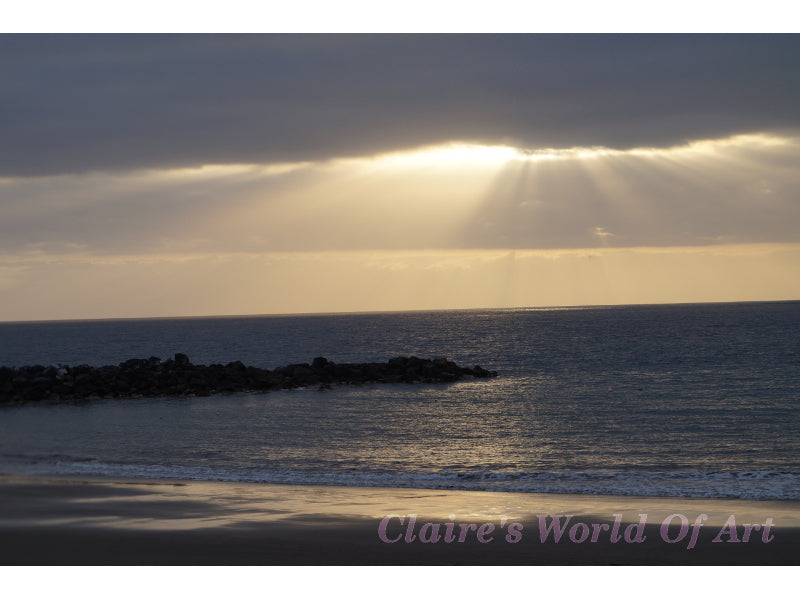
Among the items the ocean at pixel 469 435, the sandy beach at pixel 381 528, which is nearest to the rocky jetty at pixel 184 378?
the ocean at pixel 469 435

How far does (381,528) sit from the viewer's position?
14.9 metres

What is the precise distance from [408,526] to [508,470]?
24.9 ft

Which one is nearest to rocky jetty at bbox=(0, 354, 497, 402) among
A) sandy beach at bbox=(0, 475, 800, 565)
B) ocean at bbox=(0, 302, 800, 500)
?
ocean at bbox=(0, 302, 800, 500)

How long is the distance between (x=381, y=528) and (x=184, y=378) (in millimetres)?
34554

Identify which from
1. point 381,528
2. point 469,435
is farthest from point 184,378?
point 381,528

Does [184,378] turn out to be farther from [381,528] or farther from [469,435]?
[381,528]

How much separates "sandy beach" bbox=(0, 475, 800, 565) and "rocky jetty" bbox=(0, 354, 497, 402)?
1000 inches

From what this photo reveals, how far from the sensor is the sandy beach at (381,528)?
42.6 ft

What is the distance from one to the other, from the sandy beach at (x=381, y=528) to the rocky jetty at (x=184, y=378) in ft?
83.3

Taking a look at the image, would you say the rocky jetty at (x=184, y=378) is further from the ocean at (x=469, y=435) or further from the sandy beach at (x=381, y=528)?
the sandy beach at (x=381, y=528)

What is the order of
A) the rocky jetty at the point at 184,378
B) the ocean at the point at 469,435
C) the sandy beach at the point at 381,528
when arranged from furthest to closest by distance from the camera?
the rocky jetty at the point at 184,378 < the ocean at the point at 469,435 < the sandy beach at the point at 381,528

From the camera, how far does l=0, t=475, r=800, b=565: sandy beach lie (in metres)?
13.0

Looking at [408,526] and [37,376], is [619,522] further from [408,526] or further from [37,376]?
[37,376]

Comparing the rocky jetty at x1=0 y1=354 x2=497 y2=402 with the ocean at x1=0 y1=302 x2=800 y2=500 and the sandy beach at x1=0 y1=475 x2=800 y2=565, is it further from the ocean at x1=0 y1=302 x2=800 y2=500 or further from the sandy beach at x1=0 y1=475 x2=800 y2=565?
the sandy beach at x1=0 y1=475 x2=800 y2=565
